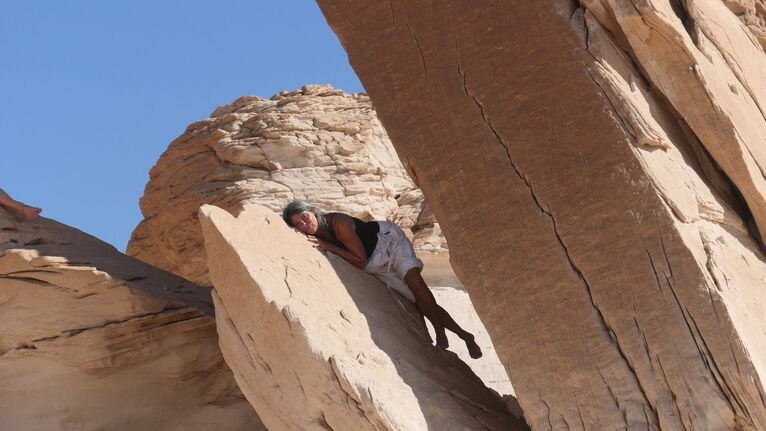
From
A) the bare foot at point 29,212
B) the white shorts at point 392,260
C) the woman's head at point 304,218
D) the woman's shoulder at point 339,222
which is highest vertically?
the bare foot at point 29,212

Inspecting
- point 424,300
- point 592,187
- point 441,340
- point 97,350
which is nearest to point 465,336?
point 441,340

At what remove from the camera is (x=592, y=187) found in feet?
17.9

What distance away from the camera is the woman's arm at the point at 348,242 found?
6.63 meters

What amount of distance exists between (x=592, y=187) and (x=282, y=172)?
6.44 metres

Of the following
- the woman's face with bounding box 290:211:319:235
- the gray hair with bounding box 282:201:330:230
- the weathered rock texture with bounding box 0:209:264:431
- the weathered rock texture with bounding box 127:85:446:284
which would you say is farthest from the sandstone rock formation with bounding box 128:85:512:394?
the woman's face with bounding box 290:211:319:235

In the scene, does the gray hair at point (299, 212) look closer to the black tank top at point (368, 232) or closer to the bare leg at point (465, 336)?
the black tank top at point (368, 232)

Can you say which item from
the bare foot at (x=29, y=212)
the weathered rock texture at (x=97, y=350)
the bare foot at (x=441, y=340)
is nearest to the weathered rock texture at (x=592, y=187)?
the bare foot at (x=441, y=340)

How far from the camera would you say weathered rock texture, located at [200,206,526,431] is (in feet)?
17.5

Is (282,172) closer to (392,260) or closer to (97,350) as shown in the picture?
(97,350)

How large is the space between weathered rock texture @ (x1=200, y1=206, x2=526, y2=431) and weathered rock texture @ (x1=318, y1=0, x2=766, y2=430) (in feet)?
1.82

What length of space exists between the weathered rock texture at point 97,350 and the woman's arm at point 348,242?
5.16 ft

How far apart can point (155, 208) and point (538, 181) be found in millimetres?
7301

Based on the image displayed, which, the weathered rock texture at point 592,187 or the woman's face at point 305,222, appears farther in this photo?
the woman's face at point 305,222

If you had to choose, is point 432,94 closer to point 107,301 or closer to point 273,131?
point 107,301
